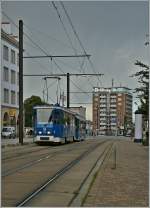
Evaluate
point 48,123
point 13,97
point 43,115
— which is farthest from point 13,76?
point 48,123

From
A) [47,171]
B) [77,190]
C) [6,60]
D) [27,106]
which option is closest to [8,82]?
[6,60]

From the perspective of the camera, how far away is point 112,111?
14562 cm

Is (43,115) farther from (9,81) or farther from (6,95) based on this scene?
(9,81)

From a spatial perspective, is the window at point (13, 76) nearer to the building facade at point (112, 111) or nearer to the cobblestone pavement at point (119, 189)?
the building facade at point (112, 111)

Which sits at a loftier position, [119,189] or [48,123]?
[48,123]

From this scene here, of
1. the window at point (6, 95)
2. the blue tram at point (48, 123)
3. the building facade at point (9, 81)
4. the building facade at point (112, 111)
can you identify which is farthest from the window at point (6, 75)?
the blue tram at point (48, 123)

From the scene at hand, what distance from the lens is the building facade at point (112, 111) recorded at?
12556 centimetres

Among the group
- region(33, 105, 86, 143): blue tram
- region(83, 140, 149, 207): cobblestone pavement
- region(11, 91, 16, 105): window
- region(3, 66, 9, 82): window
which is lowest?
region(83, 140, 149, 207): cobblestone pavement

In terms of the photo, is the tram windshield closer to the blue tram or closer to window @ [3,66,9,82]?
the blue tram

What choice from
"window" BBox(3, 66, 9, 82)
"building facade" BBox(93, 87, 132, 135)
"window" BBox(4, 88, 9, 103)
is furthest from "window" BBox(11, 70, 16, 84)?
"building facade" BBox(93, 87, 132, 135)

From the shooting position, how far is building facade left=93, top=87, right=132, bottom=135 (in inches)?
4943

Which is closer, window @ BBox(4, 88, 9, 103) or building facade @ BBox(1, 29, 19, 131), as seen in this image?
building facade @ BBox(1, 29, 19, 131)

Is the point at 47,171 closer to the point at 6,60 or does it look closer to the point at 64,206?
the point at 64,206

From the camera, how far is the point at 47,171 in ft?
60.3
